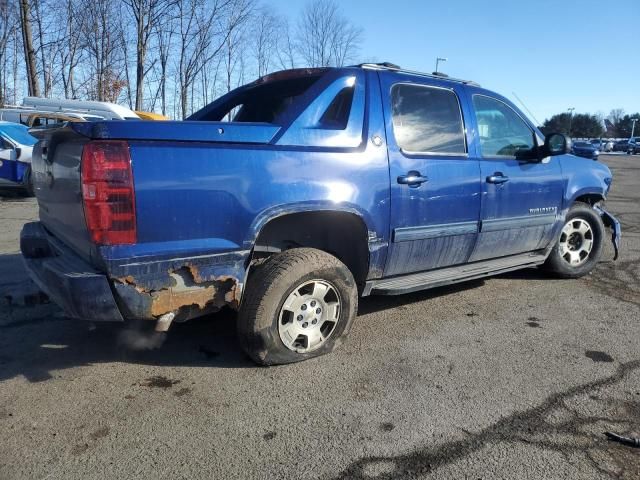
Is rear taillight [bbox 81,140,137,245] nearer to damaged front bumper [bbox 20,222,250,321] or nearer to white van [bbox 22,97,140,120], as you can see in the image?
damaged front bumper [bbox 20,222,250,321]

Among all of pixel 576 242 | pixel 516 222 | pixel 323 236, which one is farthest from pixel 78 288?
pixel 576 242

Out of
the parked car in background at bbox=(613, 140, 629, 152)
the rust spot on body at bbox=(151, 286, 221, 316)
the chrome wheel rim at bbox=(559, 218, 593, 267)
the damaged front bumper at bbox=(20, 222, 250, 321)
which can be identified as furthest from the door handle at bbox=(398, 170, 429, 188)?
the parked car in background at bbox=(613, 140, 629, 152)

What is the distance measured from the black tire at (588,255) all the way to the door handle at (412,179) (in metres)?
2.29

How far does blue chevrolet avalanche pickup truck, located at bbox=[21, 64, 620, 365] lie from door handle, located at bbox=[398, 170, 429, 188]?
1cm

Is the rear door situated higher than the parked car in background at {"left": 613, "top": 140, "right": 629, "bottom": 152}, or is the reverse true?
the parked car in background at {"left": 613, "top": 140, "right": 629, "bottom": 152}

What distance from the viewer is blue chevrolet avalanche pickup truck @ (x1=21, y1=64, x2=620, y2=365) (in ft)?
8.94

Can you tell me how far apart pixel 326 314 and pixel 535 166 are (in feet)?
8.27

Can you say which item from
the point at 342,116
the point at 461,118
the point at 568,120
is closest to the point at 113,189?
the point at 342,116

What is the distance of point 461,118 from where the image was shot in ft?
13.8

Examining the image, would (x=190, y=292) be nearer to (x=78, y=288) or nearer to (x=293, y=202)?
(x=78, y=288)

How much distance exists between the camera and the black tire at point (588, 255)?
5.34 m

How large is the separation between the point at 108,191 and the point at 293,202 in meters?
1.05

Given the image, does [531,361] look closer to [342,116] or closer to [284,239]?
[284,239]

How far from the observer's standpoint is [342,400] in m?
2.98
